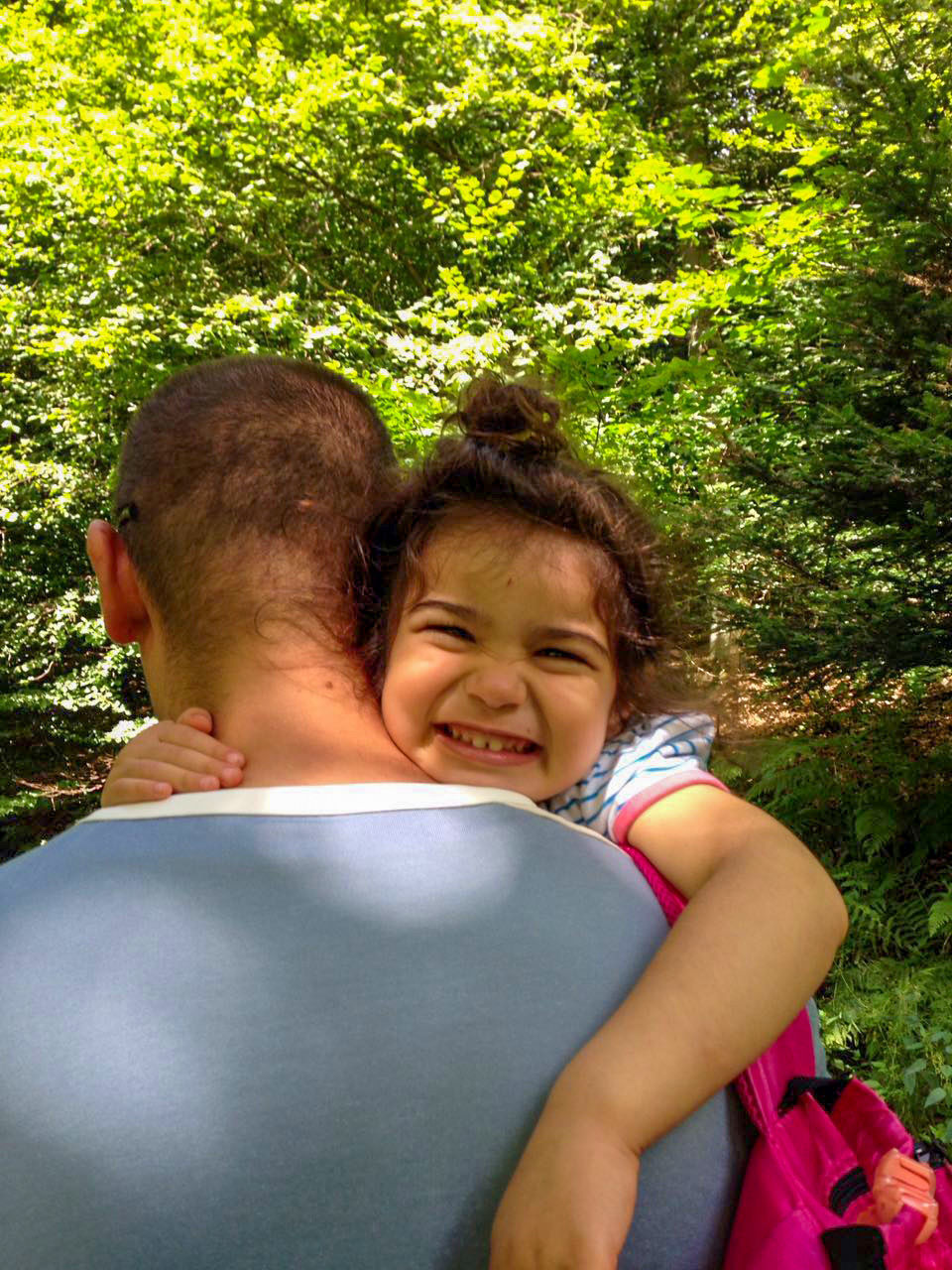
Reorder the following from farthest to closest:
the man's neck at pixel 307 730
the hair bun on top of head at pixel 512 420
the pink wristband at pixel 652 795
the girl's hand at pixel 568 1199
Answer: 1. the hair bun on top of head at pixel 512 420
2. the pink wristband at pixel 652 795
3. the man's neck at pixel 307 730
4. the girl's hand at pixel 568 1199

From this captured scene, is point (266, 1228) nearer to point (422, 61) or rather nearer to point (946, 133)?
point (946, 133)

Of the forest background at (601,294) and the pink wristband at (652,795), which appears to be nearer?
the pink wristband at (652,795)

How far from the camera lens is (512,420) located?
1870mm

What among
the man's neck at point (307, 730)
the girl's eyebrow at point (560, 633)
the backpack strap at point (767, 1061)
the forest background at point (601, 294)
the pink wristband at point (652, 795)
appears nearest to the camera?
the backpack strap at point (767, 1061)

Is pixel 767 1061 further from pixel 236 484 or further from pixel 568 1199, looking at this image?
pixel 236 484

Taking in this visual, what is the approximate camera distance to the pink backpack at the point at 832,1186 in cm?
102

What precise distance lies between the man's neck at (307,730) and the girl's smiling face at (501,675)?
2.6 inches

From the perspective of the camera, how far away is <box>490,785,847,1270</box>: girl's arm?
96 centimetres

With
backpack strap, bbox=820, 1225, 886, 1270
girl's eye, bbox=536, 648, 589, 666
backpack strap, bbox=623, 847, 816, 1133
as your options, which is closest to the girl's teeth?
girl's eye, bbox=536, 648, 589, 666

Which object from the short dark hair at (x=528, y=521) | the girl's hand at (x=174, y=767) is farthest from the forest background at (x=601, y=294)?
the girl's hand at (x=174, y=767)

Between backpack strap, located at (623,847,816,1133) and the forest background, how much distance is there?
273 cm

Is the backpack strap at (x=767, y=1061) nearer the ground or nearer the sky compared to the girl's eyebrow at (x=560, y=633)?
nearer the ground

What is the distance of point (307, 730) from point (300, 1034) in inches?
17.6

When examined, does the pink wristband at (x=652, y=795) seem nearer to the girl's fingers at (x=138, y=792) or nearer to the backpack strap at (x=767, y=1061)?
the backpack strap at (x=767, y=1061)
